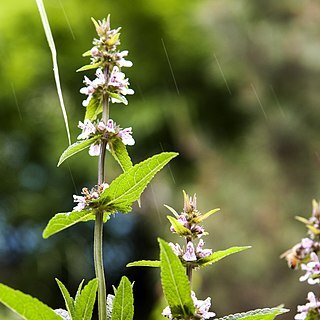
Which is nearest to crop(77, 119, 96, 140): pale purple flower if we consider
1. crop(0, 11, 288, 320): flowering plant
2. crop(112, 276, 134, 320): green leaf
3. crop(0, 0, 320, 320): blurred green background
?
crop(0, 11, 288, 320): flowering plant

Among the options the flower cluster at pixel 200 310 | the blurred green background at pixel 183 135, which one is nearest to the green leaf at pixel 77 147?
the flower cluster at pixel 200 310

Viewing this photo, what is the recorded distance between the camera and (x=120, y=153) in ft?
1.53

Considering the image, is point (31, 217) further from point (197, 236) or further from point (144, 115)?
point (197, 236)

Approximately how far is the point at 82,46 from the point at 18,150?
1250mm

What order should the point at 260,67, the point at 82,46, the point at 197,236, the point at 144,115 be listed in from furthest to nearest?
1. the point at 82,46
2. the point at 144,115
3. the point at 260,67
4. the point at 197,236

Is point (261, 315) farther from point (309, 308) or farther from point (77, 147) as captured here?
point (77, 147)

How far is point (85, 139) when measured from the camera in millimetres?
473

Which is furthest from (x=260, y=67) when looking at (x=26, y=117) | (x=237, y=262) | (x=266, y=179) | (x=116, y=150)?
(x=116, y=150)

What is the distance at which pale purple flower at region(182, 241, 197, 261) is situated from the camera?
0.41 metres

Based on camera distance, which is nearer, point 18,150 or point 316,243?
point 316,243

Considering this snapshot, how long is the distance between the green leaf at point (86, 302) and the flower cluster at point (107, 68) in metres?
0.13

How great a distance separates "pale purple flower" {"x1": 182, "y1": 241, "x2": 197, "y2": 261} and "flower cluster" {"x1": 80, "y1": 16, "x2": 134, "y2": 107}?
0.10 meters

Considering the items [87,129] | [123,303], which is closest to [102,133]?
Result: [87,129]

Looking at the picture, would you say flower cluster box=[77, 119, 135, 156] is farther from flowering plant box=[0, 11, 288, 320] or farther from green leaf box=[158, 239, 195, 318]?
green leaf box=[158, 239, 195, 318]
